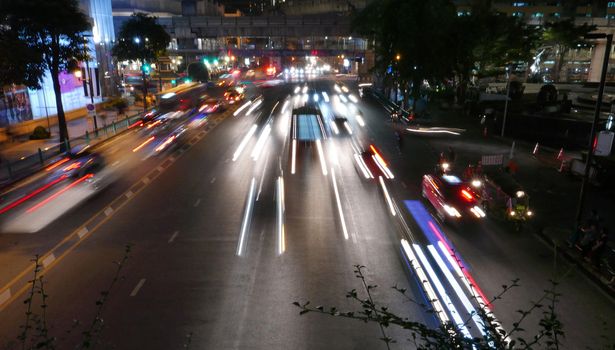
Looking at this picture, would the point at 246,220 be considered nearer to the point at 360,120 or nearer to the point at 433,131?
the point at 433,131

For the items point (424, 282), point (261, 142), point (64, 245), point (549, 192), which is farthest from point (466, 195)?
point (261, 142)

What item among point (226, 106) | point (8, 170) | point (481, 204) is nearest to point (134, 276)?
point (481, 204)

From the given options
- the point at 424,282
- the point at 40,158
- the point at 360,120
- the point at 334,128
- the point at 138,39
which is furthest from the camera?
the point at 138,39

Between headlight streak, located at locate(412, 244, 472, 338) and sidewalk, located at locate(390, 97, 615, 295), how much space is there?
284 cm

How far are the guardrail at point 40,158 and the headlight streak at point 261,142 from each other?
12181 millimetres

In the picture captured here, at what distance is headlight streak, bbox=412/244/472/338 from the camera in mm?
10545

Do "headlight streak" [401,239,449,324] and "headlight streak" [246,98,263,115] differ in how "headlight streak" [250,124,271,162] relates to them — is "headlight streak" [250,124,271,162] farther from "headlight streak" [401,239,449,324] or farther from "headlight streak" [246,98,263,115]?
"headlight streak" [401,239,449,324]

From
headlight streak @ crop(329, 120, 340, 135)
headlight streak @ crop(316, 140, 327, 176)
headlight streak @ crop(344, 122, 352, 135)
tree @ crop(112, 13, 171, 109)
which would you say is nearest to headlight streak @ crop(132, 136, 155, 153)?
headlight streak @ crop(316, 140, 327, 176)

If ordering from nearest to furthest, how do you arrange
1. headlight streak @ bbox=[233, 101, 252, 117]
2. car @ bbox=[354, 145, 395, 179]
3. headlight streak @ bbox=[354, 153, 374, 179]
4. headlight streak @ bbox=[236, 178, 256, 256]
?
headlight streak @ bbox=[236, 178, 256, 256], headlight streak @ bbox=[354, 153, 374, 179], car @ bbox=[354, 145, 395, 179], headlight streak @ bbox=[233, 101, 252, 117]

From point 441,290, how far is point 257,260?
5.55m

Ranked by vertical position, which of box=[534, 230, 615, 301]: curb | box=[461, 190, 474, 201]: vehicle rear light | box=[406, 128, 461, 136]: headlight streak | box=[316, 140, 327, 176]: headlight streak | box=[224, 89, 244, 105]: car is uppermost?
box=[224, 89, 244, 105]: car

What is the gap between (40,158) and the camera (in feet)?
88.0

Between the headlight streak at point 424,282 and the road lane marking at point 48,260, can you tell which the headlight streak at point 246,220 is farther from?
the road lane marking at point 48,260

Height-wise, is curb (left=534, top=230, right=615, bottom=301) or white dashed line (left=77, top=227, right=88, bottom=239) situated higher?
white dashed line (left=77, top=227, right=88, bottom=239)
